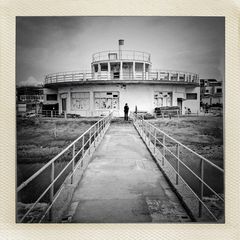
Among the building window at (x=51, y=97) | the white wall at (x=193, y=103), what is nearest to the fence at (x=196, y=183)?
the white wall at (x=193, y=103)

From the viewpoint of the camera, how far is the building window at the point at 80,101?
300 centimetres

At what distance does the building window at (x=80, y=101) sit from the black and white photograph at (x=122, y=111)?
1cm

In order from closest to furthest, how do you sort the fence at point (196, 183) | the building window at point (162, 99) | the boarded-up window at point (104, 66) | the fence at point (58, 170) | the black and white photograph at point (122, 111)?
the fence at point (58, 170)
the fence at point (196, 183)
the black and white photograph at point (122, 111)
the boarded-up window at point (104, 66)
the building window at point (162, 99)

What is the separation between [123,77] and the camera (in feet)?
10.0

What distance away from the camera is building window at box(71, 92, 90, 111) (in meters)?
3.00

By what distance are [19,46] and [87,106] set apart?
3.15 feet

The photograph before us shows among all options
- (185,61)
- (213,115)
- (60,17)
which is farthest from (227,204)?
(60,17)

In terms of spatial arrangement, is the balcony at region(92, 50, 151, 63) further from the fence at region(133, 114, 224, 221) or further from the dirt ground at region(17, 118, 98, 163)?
the dirt ground at region(17, 118, 98, 163)

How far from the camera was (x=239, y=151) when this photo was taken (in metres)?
2.56

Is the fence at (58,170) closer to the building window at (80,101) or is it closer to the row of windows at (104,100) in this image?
the row of windows at (104,100)

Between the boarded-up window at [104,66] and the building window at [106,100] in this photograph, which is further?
the building window at [106,100]

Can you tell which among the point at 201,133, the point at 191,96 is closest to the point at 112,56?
the point at 191,96

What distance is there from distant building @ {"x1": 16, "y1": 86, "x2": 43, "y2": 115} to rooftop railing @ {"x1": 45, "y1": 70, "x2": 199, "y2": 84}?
160 millimetres

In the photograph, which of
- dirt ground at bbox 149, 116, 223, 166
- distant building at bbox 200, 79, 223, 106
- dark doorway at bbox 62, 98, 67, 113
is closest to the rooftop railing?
distant building at bbox 200, 79, 223, 106
